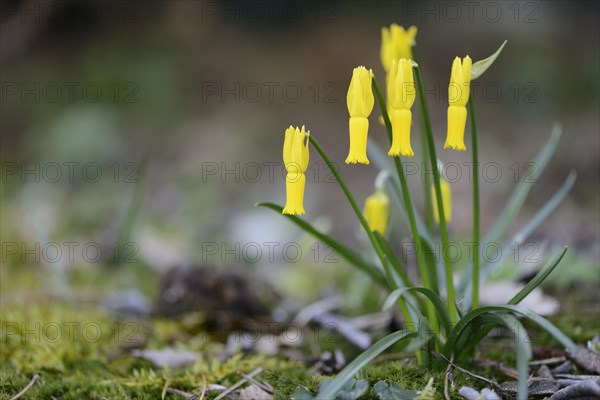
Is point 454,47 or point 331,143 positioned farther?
point 454,47

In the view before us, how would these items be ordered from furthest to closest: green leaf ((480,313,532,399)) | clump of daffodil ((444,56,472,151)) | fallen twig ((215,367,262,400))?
1. fallen twig ((215,367,262,400))
2. clump of daffodil ((444,56,472,151))
3. green leaf ((480,313,532,399))

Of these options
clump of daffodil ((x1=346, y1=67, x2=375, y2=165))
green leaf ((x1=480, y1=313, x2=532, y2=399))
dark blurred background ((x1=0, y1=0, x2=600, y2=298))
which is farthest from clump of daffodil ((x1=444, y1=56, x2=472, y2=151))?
dark blurred background ((x1=0, y1=0, x2=600, y2=298))

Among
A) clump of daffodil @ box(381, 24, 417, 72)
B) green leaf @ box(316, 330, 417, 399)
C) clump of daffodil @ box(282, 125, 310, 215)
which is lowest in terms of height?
green leaf @ box(316, 330, 417, 399)

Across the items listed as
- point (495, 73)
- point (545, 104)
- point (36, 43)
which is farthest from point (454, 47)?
point (36, 43)

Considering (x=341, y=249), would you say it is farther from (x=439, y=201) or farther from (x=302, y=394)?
(x=302, y=394)

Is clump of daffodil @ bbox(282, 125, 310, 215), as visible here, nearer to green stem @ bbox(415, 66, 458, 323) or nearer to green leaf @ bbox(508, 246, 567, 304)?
green stem @ bbox(415, 66, 458, 323)

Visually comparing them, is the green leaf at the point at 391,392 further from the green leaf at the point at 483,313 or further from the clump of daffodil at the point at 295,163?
the clump of daffodil at the point at 295,163

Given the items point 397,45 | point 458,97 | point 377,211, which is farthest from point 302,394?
point 397,45

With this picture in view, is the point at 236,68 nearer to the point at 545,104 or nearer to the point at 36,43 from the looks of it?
the point at 36,43
